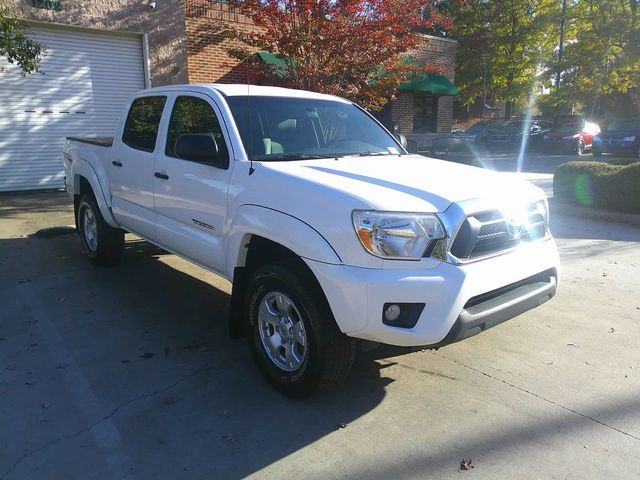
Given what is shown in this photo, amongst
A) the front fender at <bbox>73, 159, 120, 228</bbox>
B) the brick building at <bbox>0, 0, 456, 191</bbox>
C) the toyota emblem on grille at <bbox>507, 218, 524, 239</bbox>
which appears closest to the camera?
the toyota emblem on grille at <bbox>507, 218, 524, 239</bbox>

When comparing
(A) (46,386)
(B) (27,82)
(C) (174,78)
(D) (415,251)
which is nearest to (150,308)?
(A) (46,386)

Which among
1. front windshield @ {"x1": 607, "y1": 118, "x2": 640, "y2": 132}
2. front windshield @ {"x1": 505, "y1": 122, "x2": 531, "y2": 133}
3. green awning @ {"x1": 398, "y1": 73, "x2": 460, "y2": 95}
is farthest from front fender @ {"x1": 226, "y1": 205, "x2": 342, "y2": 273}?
front windshield @ {"x1": 505, "y1": 122, "x2": 531, "y2": 133}

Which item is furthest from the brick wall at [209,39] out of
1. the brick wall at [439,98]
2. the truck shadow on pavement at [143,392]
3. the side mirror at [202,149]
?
the side mirror at [202,149]

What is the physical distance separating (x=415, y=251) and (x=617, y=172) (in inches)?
284

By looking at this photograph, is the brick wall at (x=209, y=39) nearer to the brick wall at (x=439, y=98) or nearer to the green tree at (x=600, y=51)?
the brick wall at (x=439, y=98)

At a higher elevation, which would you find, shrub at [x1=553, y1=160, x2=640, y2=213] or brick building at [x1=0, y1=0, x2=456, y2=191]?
brick building at [x1=0, y1=0, x2=456, y2=191]

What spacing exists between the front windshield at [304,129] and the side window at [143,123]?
3.84ft

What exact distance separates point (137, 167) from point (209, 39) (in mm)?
10025

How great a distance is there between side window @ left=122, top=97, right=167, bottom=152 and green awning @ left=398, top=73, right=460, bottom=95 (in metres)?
16.6

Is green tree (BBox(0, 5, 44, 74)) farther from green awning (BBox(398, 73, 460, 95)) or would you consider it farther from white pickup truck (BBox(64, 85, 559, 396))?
green awning (BBox(398, 73, 460, 95))

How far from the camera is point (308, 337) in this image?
10.5ft

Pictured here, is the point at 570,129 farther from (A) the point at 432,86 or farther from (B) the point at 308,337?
(B) the point at 308,337

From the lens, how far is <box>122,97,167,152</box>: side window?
197 inches

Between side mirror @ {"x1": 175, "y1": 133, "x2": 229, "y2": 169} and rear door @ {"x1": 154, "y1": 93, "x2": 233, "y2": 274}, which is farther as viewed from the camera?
rear door @ {"x1": 154, "y1": 93, "x2": 233, "y2": 274}
